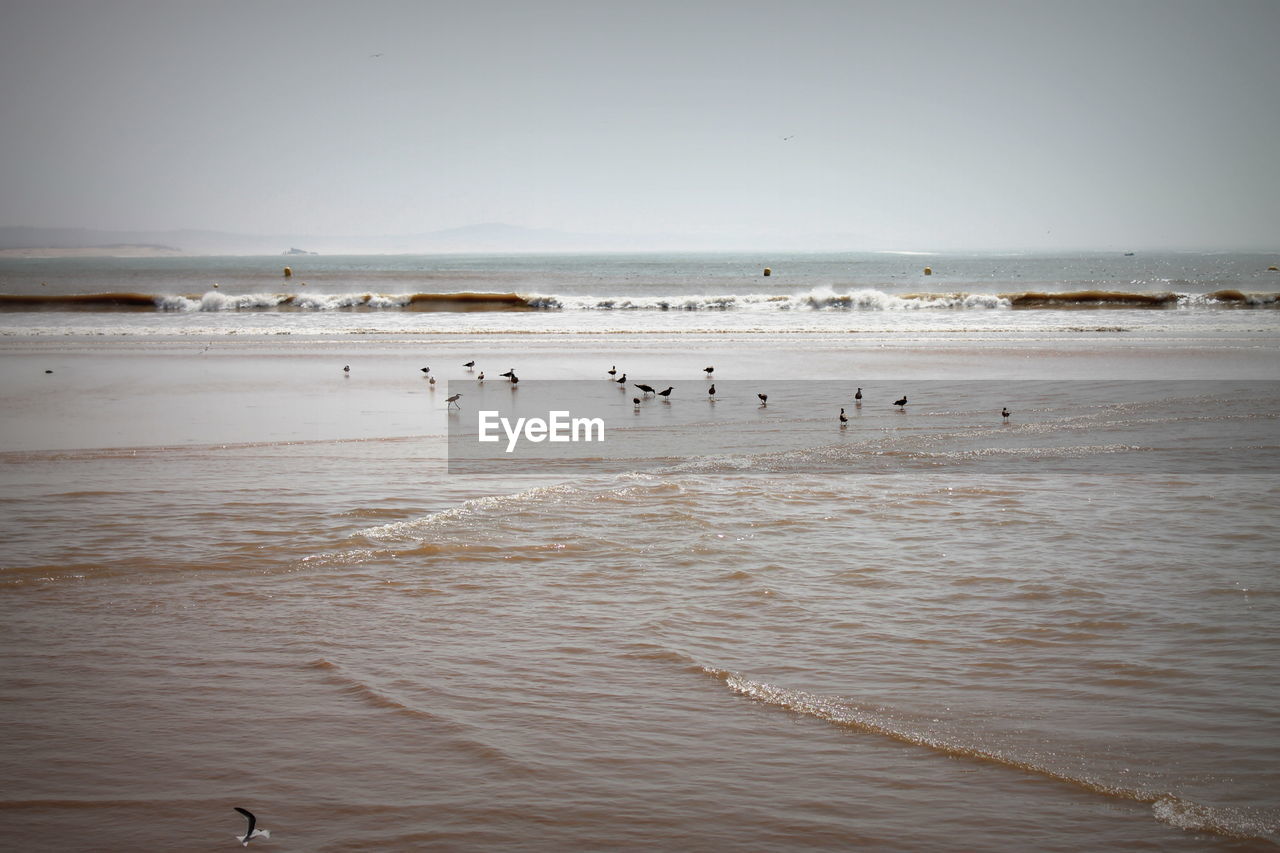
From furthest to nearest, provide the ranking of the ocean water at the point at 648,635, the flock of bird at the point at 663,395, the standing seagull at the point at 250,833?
1. the flock of bird at the point at 663,395
2. the ocean water at the point at 648,635
3. the standing seagull at the point at 250,833

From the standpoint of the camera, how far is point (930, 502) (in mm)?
9227

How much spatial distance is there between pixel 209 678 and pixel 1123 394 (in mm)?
16263

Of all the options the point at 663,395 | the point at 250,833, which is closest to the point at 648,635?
the point at 250,833

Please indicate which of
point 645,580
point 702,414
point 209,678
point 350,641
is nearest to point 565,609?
point 645,580

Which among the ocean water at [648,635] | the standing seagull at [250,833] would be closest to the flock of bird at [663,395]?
the ocean water at [648,635]

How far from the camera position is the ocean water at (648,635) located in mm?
4008

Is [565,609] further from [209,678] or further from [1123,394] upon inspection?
[1123,394]

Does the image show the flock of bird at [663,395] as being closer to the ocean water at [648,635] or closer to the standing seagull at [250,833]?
the ocean water at [648,635]

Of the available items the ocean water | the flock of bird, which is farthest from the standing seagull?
the flock of bird

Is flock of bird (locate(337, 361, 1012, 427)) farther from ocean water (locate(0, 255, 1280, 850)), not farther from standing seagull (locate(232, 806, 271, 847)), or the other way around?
standing seagull (locate(232, 806, 271, 847))

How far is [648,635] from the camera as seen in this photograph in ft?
19.1

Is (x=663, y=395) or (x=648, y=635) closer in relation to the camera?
(x=648, y=635)

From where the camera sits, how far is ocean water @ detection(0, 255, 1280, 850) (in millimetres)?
4008

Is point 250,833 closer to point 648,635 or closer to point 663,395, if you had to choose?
point 648,635
